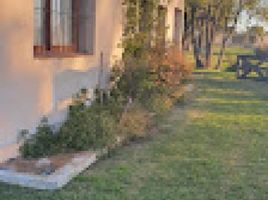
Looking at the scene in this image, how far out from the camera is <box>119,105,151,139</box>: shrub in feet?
24.2

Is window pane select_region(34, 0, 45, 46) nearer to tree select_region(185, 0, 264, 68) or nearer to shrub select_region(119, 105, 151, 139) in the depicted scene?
shrub select_region(119, 105, 151, 139)

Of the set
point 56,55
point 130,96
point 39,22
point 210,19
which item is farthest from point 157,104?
point 210,19

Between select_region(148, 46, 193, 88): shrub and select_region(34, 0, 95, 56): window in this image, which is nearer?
select_region(34, 0, 95, 56): window

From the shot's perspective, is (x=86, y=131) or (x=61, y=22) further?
(x=61, y=22)

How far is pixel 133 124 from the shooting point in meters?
7.45

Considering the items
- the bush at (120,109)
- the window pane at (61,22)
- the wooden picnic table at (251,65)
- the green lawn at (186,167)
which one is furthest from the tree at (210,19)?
the window pane at (61,22)

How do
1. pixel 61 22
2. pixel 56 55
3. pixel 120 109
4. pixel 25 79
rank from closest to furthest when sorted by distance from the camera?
1. pixel 25 79
2. pixel 56 55
3. pixel 61 22
4. pixel 120 109

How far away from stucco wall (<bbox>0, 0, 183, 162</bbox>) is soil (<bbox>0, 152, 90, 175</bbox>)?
126 millimetres

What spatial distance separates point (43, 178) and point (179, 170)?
169 cm

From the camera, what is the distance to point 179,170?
234 inches

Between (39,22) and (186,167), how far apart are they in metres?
2.84

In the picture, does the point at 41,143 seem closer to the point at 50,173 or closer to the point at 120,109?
the point at 50,173

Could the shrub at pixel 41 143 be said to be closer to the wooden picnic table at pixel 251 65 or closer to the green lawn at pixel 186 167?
the green lawn at pixel 186 167

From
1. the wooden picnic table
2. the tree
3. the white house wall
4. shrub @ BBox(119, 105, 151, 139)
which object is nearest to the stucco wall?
the white house wall
